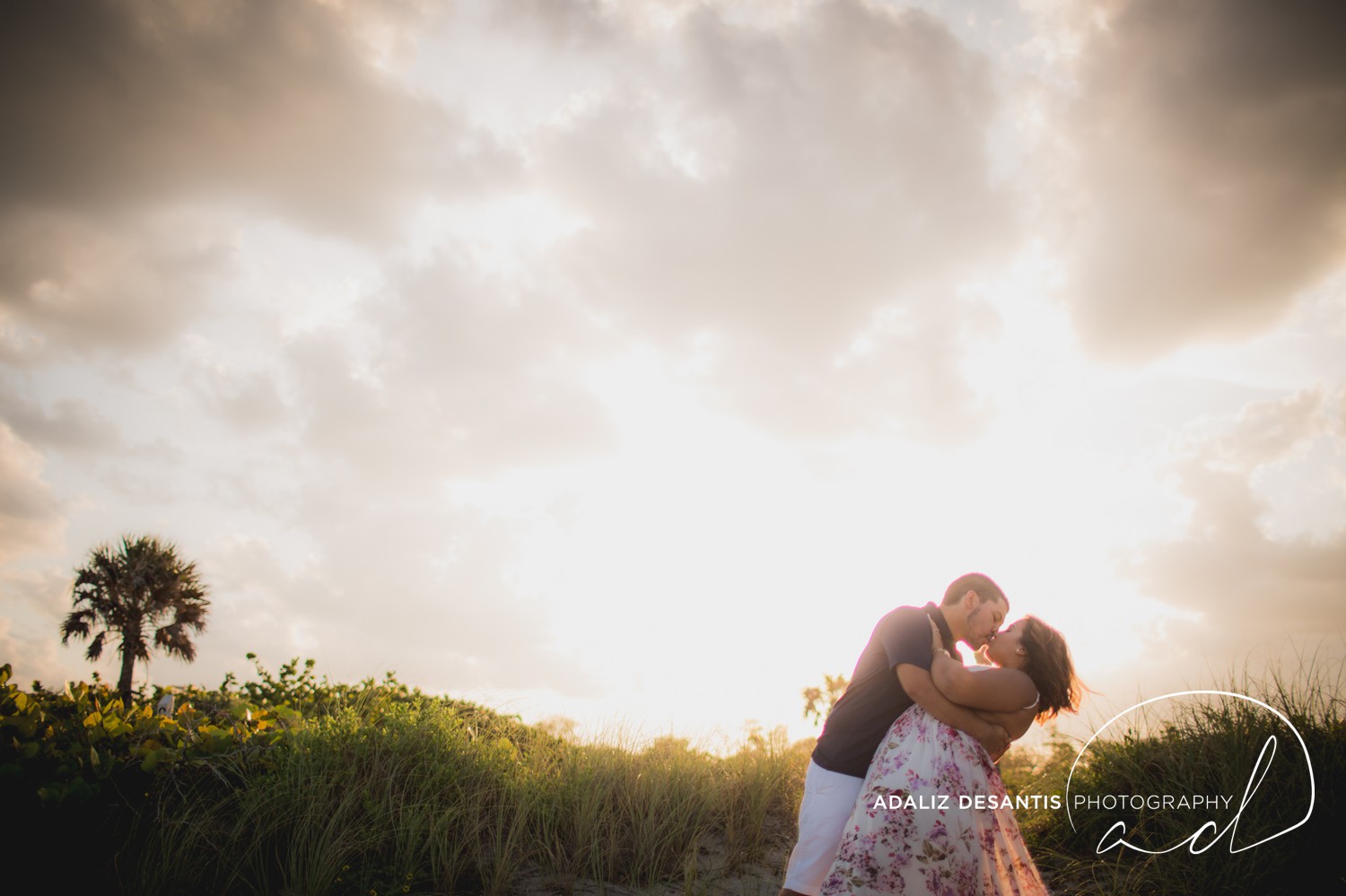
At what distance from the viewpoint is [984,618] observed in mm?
4219

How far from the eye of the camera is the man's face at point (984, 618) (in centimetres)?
421

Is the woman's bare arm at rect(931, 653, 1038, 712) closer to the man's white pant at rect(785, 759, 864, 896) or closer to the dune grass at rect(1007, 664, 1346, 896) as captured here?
the man's white pant at rect(785, 759, 864, 896)

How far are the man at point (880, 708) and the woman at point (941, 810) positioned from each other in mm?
86

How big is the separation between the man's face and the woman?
26cm

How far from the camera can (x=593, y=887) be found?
610 cm

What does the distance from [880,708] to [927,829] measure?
65 centimetres

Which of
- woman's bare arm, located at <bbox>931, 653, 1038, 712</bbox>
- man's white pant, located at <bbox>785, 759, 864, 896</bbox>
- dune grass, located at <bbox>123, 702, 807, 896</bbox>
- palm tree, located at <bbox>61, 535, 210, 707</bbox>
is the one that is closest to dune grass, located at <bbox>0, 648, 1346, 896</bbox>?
dune grass, located at <bbox>123, 702, 807, 896</bbox>

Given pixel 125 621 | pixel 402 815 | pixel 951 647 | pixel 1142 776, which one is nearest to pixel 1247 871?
pixel 1142 776

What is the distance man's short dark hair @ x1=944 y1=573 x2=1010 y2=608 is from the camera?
14.2 feet

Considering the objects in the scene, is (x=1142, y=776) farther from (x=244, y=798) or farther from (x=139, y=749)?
(x=139, y=749)

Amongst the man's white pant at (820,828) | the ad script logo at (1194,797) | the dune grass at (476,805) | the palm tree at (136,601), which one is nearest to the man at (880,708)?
the man's white pant at (820,828)

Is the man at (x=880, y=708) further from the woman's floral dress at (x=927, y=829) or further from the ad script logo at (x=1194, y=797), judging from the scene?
the ad script logo at (x=1194, y=797)

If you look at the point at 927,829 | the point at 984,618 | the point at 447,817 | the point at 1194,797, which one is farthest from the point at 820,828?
the point at 1194,797

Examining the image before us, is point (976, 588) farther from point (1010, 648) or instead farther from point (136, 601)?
point (136, 601)
